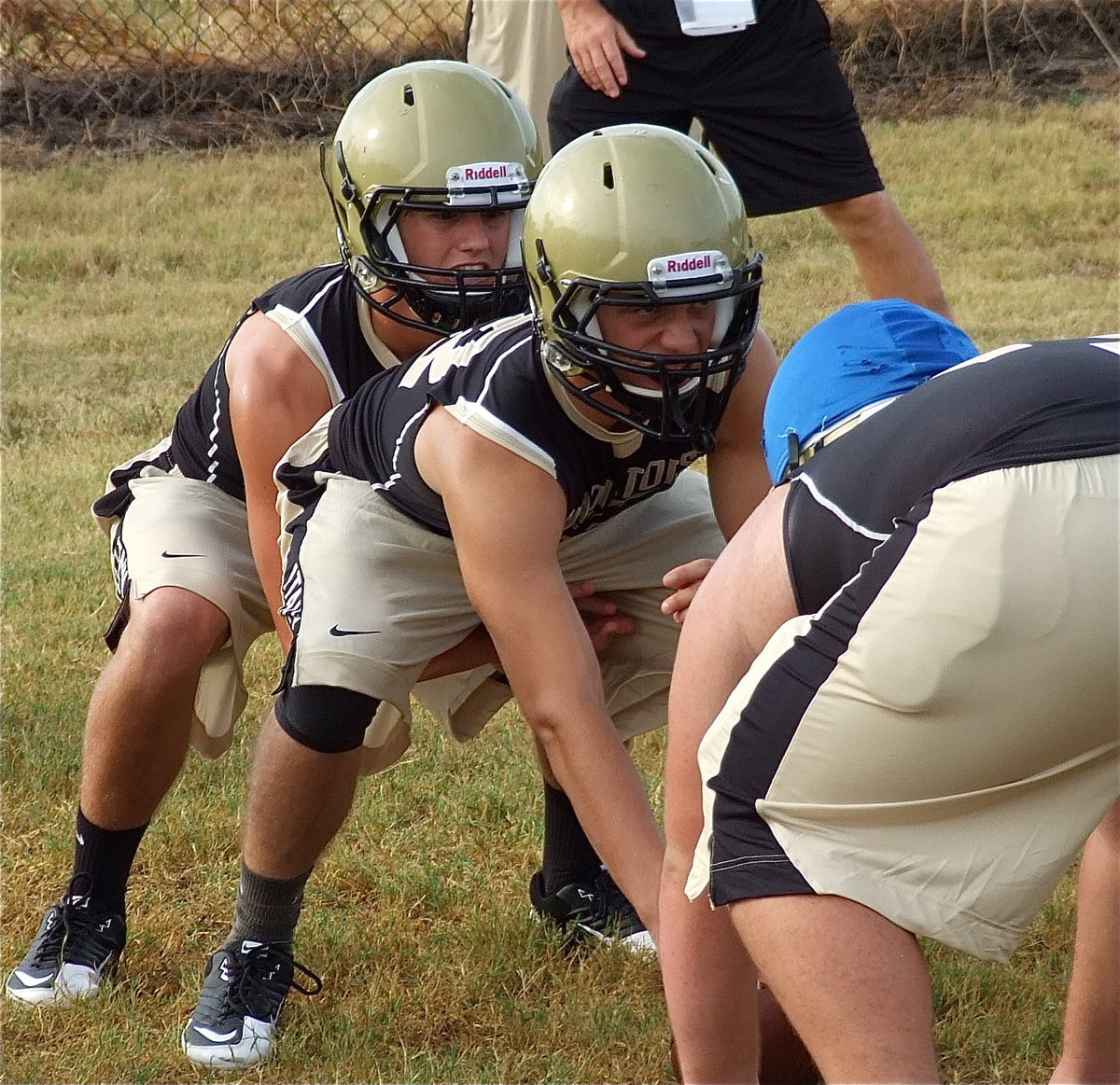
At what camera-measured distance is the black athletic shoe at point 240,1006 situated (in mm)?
3131

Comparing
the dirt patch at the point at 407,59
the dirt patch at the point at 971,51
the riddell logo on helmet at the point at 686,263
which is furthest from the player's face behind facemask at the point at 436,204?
the dirt patch at the point at 971,51

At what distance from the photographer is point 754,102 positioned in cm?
547

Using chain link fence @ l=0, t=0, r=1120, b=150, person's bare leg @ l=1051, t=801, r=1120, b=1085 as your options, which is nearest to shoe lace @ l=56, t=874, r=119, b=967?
person's bare leg @ l=1051, t=801, r=1120, b=1085

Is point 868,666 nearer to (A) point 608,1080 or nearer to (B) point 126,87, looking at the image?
(A) point 608,1080

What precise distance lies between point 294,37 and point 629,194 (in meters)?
9.59

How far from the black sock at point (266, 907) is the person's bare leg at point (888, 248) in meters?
3.18

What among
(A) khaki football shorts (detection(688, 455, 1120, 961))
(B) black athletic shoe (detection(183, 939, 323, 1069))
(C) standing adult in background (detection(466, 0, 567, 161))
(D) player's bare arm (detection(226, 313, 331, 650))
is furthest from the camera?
(C) standing adult in background (detection(466, 0, 567, 161))

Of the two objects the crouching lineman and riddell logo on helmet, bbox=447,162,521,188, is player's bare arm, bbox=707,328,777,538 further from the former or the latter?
riddell logo on helmet, bbox=447,162,521,188

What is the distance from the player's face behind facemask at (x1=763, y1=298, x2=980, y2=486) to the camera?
2.19 meters

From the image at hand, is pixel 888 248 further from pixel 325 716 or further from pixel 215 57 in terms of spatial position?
pixel 215 57

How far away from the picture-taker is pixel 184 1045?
317cm

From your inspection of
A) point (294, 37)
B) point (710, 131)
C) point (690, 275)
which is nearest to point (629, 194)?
point (690, 275)

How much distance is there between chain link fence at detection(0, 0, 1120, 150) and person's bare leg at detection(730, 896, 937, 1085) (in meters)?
10.5

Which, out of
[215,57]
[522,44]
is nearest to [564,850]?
[522,44]
